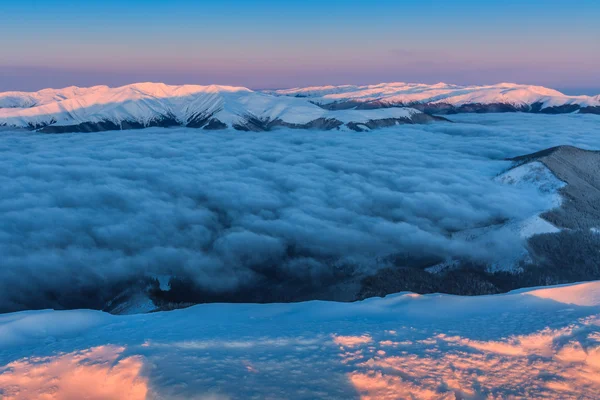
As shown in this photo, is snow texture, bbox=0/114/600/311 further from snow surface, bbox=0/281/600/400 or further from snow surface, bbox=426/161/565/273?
snow surface, bbox=0/281/600/400

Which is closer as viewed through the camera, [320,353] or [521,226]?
[320,353]

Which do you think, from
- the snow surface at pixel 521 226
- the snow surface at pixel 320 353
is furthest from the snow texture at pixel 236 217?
the snow surface at pixel 320 353

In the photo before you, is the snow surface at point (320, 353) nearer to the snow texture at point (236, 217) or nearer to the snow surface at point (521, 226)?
the snow texture at point (236, 217)

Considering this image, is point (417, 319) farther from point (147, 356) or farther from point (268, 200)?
point (268, 200)

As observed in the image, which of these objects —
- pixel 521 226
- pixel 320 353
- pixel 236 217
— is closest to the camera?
pixel 320 353

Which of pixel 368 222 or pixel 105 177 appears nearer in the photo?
pixel 368 222

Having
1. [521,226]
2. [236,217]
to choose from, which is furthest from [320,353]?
[236,217]

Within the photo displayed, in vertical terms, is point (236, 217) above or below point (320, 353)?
below

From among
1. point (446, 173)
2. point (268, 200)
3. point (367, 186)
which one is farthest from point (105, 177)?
point (446, 173)

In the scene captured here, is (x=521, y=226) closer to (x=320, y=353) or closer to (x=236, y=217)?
(x=236, y=217)
